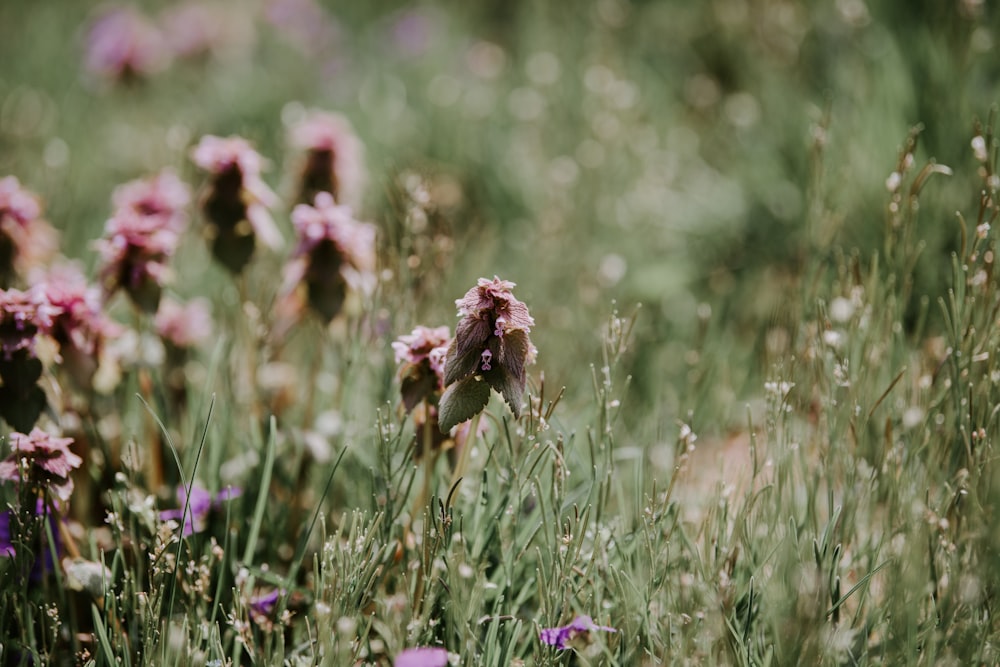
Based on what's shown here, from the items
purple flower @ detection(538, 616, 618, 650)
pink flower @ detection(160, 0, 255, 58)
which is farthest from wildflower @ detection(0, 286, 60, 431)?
pink flower @ detection(160, 0, 255, 58)

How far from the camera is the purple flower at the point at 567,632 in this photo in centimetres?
125

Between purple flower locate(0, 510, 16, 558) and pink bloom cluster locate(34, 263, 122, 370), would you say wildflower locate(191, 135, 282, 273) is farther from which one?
purple flower locate(0, 510, 16, 558)

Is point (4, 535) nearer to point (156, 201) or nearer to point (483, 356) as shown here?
point (156, 201)

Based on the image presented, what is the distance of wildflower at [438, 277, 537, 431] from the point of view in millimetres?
1252

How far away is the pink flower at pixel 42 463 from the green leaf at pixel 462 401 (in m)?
0.66

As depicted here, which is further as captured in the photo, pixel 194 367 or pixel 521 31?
pixel 521 31

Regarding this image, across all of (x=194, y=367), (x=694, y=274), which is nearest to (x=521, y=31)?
(x=694, y=274)

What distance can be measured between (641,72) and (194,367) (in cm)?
247

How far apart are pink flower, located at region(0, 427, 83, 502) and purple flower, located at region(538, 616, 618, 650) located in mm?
814

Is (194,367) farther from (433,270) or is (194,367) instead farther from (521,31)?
(521,31)

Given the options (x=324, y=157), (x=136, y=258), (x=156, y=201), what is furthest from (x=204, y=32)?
(x=136, y=258)

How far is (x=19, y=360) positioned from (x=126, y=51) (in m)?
2.67

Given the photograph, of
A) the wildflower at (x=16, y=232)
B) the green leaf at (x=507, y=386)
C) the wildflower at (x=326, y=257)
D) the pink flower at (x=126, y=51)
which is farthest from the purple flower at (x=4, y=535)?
the pink flower at (x=126, y=51)

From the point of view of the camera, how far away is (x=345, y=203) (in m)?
2.49
